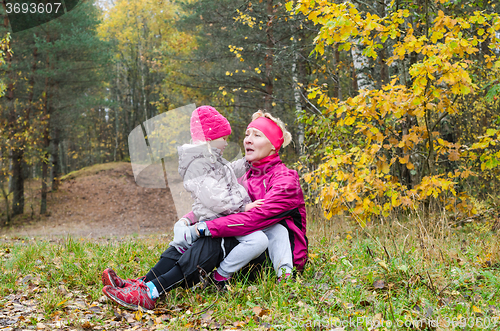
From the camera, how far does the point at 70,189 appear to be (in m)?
18.8

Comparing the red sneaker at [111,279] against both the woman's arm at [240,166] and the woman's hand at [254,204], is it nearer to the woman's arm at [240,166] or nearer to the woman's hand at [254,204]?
the woman's hand at [254,204]

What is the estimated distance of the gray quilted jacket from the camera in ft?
9.07

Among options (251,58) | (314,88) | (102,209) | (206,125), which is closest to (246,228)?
(206,125)

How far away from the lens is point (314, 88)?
4.75 m

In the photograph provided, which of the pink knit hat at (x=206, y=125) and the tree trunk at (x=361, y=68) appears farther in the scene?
the tree trunk at (x=361, y=68)

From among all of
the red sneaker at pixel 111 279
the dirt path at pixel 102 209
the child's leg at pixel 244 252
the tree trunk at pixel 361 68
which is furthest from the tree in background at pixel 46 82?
the child's leg at pixel 244 252

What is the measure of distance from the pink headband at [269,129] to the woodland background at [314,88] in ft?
4.02

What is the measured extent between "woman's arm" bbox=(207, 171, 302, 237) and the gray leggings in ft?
0.28

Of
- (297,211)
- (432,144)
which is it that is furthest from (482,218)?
(297,211)

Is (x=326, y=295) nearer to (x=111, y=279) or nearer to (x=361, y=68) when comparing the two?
(x=111, y=279)

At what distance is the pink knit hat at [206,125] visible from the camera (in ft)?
9.77

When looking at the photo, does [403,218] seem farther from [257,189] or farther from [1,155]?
[1,155]

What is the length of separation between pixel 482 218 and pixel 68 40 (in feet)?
51.3

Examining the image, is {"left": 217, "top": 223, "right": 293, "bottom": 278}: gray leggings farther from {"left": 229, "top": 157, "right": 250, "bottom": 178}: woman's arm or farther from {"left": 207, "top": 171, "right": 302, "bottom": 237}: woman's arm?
{"left": 229, "top": 157, "right": 250, "bottom": 178}: woman's arm
